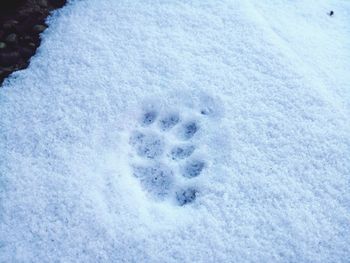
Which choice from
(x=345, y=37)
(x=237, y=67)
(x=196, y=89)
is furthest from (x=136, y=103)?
(x=345, y=37)

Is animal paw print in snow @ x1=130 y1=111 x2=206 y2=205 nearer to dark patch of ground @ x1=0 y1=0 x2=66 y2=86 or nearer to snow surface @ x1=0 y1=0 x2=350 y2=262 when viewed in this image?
snow surface @ x1=0 y1=0 x2=350 y2=262

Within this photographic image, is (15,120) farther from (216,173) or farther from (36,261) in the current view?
(216,173)

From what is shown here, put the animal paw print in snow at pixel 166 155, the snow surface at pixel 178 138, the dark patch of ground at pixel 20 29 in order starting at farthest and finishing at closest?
1. the dark patch of ground at pixel 20 29
2. the animal paw print in snow at pixel 166 155
3. the snow surface at pixel 178 138

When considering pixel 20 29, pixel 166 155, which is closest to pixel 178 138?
pixel 166 155

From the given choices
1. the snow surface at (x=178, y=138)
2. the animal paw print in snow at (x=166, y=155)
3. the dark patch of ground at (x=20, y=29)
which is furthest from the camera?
the dark patch of ground at (x=20, y=29)

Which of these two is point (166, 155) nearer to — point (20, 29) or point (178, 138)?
point (178, 138)

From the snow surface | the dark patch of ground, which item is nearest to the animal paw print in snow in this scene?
the snow surface

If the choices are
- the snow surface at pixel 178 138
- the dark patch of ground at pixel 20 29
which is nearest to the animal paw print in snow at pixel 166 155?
the snow surface at pixel 178 138

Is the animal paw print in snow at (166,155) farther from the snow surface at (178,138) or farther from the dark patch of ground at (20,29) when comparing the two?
the dark patch of ground at (20,29)
